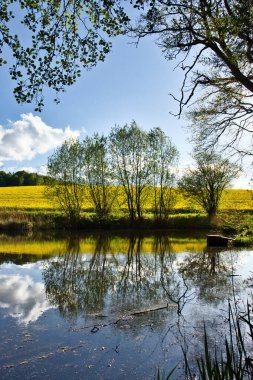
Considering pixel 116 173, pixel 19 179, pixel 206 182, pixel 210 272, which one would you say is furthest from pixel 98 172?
pixel 19 179

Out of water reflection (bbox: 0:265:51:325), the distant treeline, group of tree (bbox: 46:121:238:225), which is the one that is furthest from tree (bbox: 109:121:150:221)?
the distant treeline

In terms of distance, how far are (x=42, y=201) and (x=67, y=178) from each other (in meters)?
11.6

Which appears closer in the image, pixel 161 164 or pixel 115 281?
pixel 115 281

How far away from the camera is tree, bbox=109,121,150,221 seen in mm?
41344

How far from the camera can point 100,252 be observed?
918 inches

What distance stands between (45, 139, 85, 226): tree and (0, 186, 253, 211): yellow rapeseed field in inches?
75.7

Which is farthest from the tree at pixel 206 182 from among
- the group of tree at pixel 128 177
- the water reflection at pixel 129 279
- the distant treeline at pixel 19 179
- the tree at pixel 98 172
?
the distant treeline at pixel 19 179

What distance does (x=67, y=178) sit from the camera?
1578 inches

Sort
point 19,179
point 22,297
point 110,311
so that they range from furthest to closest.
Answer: point 19,179 < point 22,297 < point 110,311

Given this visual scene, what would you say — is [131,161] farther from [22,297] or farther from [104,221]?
[22,297]

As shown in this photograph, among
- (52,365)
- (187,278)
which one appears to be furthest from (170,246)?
(52,365)

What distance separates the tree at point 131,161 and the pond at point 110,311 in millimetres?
20411

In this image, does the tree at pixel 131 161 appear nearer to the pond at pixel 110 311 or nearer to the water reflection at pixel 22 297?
the pond at pixel 110 311

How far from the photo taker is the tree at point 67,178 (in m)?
39.7
